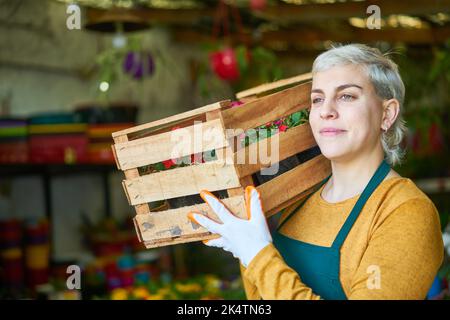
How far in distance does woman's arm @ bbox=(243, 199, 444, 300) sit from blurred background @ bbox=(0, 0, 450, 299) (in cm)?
136

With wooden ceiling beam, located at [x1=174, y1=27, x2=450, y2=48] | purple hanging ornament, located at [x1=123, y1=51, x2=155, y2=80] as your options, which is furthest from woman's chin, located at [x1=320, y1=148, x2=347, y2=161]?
wooden ceiling beam, located at [x1=174, y1=27, x2=450, y2=48]

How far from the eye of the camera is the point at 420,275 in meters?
1.25

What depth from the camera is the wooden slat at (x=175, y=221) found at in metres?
1.33

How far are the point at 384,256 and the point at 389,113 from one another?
343 millimetres

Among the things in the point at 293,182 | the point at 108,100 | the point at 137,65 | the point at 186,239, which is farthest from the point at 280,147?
the point at 108,100

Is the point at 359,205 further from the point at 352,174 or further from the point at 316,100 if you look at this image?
the point at 316,100

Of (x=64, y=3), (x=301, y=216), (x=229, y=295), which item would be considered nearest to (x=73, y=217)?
(x=64, y=3)

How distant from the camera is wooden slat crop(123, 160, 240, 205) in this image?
4.33 ft

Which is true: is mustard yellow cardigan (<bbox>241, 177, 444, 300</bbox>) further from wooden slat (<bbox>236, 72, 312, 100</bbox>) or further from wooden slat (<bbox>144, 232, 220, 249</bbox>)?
wooden slat (<bbox>236, 72, 312, 100</bbox>)

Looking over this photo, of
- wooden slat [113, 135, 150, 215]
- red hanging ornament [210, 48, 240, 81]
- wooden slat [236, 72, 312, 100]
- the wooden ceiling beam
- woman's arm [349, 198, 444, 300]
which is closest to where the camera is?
woman's arm [349, 198, 444, 300]

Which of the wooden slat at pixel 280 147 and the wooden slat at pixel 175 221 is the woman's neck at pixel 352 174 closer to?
the wooden slat at pixel 280 147

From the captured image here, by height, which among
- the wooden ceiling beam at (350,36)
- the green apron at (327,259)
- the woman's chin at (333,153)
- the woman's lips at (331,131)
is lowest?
the green apron at (327,259)

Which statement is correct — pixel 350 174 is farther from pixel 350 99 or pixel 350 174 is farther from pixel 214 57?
pixel 214 57

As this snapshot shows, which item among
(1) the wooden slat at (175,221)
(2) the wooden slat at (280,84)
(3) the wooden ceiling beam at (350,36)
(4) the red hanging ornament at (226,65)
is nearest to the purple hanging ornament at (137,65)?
(4) the red hanging ornament at (226,65)
